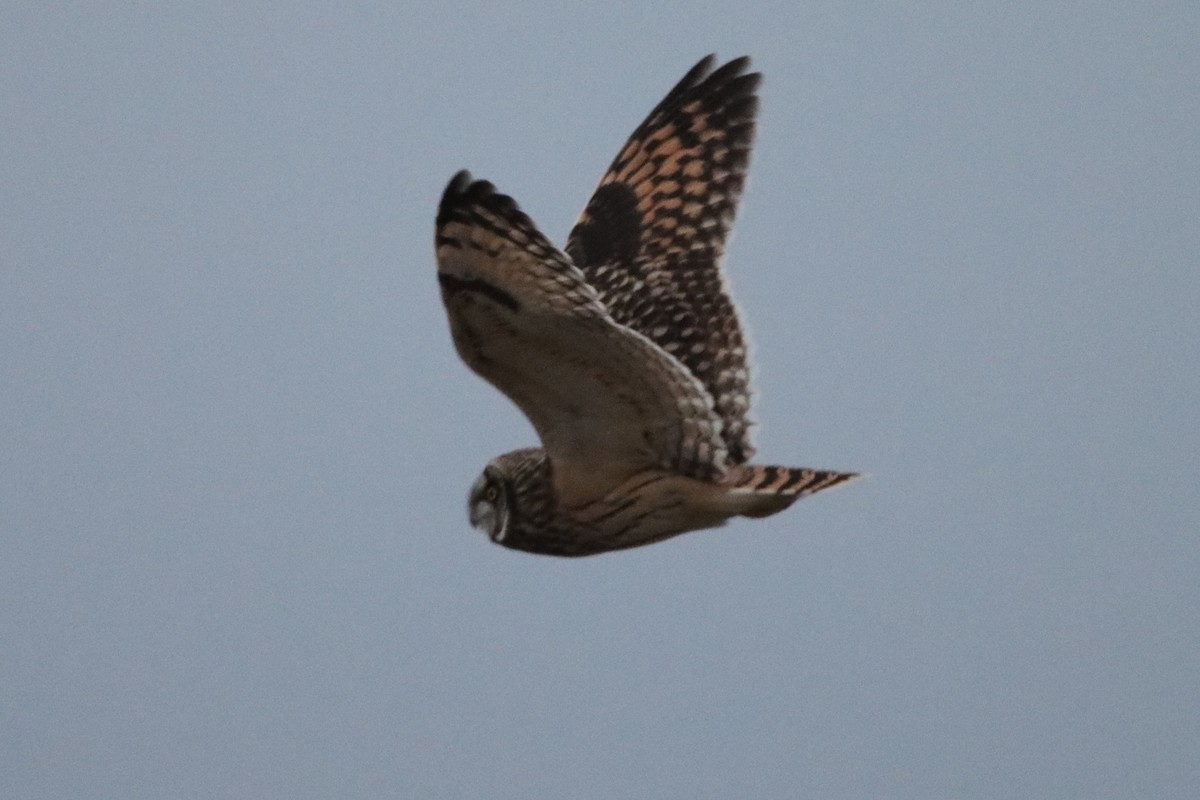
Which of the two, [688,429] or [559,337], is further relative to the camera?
[688,429]

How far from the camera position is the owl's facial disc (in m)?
5.00

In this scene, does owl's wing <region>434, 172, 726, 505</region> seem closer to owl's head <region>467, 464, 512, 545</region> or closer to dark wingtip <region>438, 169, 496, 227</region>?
dark wingtip <region>438, 169, 496, 227</region>

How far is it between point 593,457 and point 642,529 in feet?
0.94

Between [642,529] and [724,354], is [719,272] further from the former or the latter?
[642,529]

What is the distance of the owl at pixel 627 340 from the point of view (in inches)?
165

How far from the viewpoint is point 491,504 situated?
16.5 ft

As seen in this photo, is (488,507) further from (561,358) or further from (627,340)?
(627,340)

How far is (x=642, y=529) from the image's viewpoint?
4934 millimetres

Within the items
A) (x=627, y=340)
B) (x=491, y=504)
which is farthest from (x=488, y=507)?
(x=627, y=340)

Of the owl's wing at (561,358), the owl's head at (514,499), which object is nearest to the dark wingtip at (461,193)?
the owl's wing at (561,358)

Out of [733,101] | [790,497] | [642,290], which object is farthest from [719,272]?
[790,497]

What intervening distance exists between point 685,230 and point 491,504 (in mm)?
1155

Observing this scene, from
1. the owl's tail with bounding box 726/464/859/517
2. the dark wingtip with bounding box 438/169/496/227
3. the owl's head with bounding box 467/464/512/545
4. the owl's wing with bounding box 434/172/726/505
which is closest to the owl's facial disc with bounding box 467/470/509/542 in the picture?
the owl's head with bounding box 467/464/512/545

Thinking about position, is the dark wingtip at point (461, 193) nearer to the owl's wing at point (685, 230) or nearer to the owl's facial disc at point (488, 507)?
the owl's facial disc at point (488, 507)
